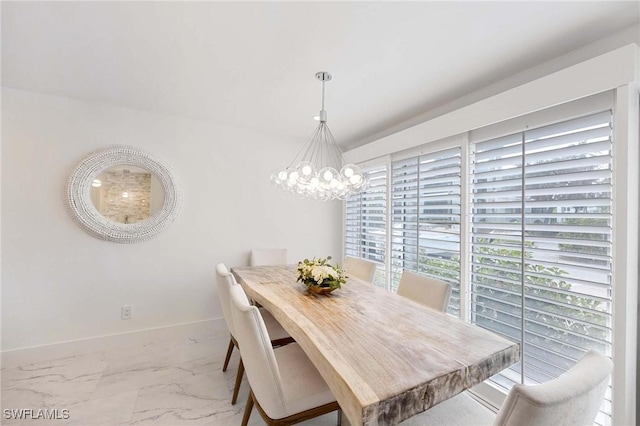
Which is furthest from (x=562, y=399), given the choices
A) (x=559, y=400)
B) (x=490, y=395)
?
(x=490, y=395)

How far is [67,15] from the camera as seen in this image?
1.46 metres

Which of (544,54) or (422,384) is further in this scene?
(544,54)

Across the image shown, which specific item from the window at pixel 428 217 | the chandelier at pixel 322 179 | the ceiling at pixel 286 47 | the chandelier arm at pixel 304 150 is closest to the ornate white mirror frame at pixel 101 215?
the ceiling at pixel 286 47

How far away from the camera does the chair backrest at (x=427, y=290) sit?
6.01 ft

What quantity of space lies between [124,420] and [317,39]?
2.65 meters

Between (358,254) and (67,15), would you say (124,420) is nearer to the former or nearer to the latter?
(67,15)

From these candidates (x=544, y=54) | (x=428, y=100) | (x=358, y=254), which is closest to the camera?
(x=544, y=54)

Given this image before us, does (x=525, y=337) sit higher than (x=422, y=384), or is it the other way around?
(x=422, y=384)

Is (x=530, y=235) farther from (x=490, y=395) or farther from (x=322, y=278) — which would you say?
(x=322, y=278)

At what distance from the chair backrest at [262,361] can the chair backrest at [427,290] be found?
1174 mm

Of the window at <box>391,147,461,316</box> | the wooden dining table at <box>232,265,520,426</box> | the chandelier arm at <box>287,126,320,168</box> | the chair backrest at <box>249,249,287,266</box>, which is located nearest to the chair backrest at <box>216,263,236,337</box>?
the wooden dining table at <box>232,265,520,426</box>

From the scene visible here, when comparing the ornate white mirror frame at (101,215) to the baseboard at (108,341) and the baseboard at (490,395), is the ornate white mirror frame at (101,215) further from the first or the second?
the baseboard at (490,395)

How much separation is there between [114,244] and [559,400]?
3307mm

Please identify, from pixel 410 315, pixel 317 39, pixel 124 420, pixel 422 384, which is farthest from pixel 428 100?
pixel 124 420
